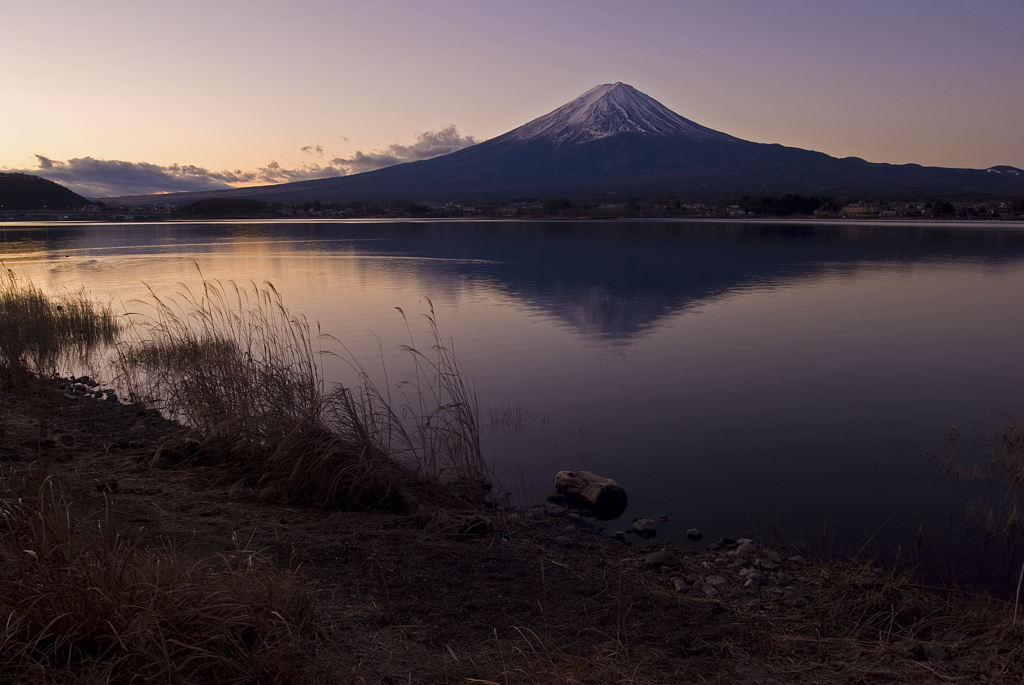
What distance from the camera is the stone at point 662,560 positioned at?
171 inches

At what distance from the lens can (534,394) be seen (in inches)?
365

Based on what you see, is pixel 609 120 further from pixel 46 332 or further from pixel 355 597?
pixel 355 597

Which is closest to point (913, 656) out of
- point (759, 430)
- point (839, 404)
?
point (759, 430)

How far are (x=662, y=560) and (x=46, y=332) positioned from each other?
11719mm

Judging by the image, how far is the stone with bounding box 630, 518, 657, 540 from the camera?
5.13m

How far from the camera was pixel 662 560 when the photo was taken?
4367 mm

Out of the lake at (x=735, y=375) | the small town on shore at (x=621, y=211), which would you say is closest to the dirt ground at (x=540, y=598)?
the lake at (x=735, y=375)

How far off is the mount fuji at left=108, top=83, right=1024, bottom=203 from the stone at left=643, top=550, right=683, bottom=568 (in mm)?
103679

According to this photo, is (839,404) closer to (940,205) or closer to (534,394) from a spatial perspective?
(534,394)

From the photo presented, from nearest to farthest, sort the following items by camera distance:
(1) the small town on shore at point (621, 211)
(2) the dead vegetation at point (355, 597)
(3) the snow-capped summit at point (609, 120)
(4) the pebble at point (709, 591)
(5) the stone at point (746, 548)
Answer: (2) the dead vegetation at point (355, 597) < (4) the pebble at point (709, 591) < (5) the stone at point (746, 548) < (1) the small town on shore at point (621, 211) < (3) the snow-capped summit at point (609, 120)

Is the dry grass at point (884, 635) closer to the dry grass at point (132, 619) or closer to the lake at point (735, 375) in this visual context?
the lake at point (735, 375)

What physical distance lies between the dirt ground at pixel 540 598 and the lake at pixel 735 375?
926 mm

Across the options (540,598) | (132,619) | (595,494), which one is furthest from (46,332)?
(540,598)

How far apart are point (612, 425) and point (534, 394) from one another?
5.25 ft
